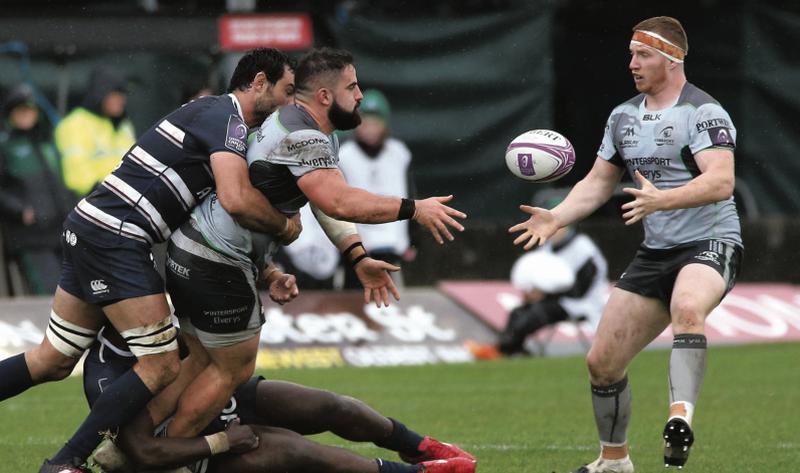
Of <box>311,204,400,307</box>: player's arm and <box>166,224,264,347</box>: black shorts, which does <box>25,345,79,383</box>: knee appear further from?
<box>311,204,400,307</box>: player's arm

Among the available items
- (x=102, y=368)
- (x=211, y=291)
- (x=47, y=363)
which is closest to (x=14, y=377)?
(x=47, y=363)

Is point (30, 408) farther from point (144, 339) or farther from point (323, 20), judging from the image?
point (323, 20)

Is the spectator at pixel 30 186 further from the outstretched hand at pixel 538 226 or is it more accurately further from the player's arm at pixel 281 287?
the outstretched hand at pixel 538 226

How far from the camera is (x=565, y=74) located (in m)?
18.2

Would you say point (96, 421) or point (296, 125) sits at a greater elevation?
point (296, 125)

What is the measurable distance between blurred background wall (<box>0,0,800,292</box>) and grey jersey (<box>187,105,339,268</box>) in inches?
314

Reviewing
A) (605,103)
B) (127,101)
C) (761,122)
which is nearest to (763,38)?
(761,122)

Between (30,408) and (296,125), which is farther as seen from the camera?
(30,408)

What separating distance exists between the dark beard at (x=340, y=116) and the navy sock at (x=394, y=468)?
1.62m

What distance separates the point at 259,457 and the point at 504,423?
3.49m

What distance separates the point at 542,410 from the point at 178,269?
4573 mm

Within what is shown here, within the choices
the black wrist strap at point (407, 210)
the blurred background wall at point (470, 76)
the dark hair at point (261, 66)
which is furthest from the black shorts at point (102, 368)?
the blurred background wall at point (470, 76)

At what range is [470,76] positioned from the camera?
52.7 ft

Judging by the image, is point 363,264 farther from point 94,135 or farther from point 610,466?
point 94,135
